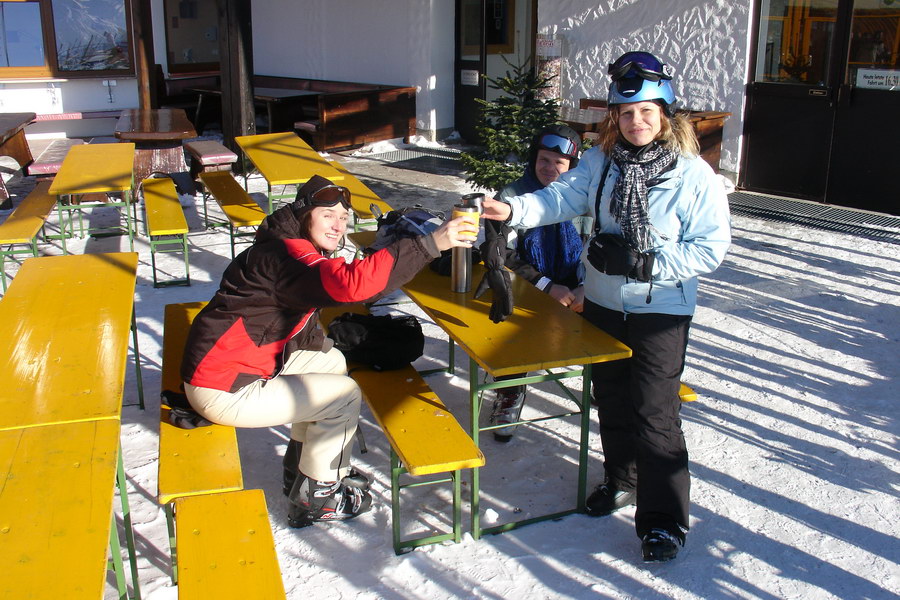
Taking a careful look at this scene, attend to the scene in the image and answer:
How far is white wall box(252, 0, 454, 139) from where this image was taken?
11.3 m

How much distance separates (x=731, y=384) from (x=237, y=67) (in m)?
6.94

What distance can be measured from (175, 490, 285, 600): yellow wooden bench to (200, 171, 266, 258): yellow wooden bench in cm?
382

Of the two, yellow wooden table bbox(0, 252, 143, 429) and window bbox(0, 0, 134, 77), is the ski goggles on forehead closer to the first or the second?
yellow wooden table bbox(0, 252, 143, 429)

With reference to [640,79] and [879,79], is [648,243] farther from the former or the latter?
[879,79]

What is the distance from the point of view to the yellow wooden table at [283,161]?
6.30m

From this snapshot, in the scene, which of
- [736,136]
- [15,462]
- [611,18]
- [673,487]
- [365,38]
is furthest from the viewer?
[365,38]

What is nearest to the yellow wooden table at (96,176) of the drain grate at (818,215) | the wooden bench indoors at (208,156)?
the wooden bench indoors at (208,156)

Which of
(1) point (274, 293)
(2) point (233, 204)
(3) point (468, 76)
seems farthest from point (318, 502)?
(3) point (468, 76)

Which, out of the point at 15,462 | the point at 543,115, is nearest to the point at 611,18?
the point at 543,115

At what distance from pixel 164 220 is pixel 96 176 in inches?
26.2

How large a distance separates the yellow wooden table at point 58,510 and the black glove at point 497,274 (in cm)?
139

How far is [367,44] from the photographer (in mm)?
12188

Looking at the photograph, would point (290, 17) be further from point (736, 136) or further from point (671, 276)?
point (671, 276)

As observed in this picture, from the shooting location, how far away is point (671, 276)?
2926 millimetres
